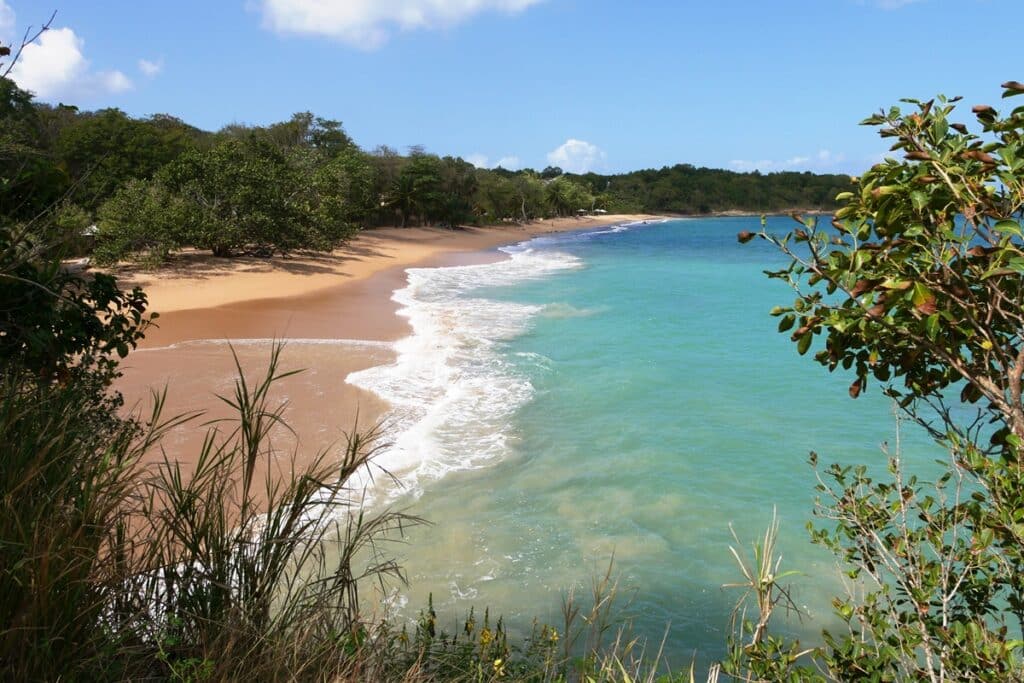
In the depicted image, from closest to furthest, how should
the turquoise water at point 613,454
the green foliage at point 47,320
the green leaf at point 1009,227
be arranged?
the green leaf at point 1009,227 < the green foliage at point 47,320 < the turquoise water at point 613,454

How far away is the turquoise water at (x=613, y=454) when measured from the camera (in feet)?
19.0

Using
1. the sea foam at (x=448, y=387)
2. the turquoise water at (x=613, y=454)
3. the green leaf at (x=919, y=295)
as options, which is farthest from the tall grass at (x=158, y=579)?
the turquoise water at (x=613, y=454)

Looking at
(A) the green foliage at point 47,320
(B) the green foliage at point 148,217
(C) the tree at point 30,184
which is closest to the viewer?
(A) the green foliage at point 47,320

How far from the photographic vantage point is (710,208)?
128375 millimetres

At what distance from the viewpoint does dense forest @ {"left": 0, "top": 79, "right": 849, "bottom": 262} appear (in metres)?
4.67

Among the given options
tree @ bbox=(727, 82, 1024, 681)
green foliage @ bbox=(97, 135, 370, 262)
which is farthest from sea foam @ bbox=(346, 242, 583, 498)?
green foliage @ bbox=(97, 135, 370, 262)

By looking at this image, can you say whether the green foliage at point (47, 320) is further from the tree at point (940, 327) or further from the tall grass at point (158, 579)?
the tree at point (940, 327)

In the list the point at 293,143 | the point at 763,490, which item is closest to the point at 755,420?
the point at 763,490

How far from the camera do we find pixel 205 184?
23922mm

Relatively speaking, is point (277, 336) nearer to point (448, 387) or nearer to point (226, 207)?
point (448, 387)

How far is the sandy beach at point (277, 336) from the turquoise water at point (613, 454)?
898mm

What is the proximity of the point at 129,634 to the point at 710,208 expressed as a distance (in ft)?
440

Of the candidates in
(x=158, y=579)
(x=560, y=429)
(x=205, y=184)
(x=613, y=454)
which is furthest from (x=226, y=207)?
(x=158, y=579)

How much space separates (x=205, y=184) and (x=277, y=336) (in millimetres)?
12804
